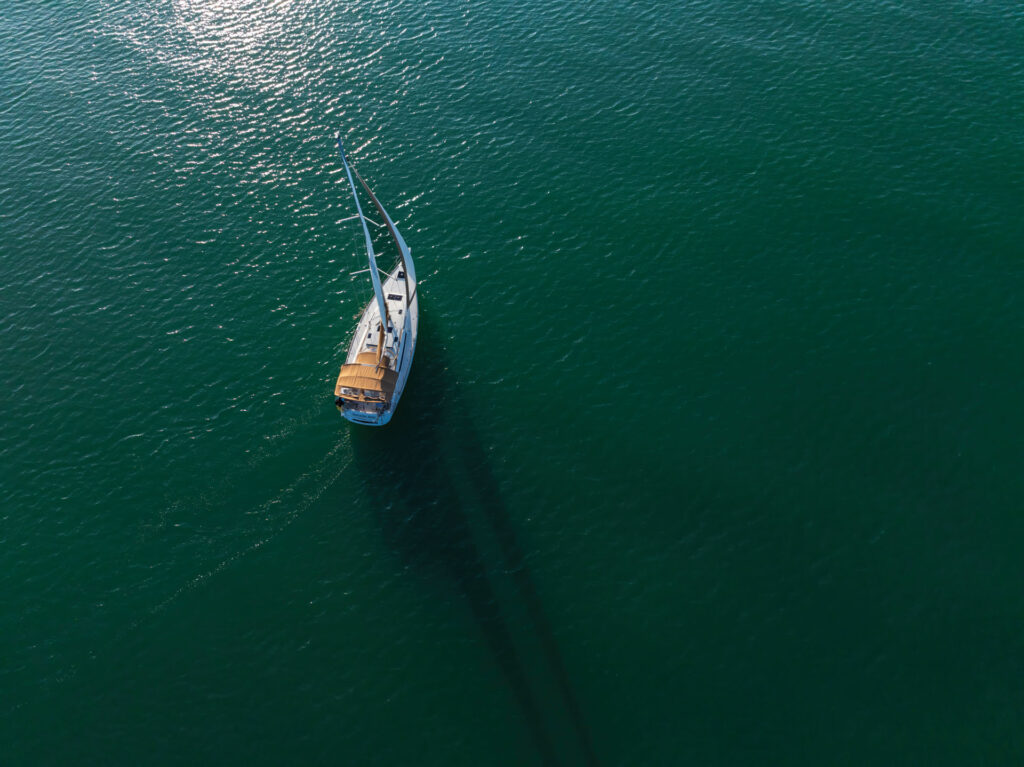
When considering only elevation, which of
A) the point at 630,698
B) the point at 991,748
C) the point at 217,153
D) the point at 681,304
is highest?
the point at 217,153

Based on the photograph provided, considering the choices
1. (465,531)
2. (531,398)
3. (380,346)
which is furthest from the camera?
(531,398)

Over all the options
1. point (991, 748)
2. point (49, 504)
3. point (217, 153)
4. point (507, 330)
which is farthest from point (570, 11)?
point (991, 748)

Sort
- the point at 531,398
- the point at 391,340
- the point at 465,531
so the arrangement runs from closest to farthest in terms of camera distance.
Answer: the point at 465,531 < the point at 391,340 < the point at 531,398

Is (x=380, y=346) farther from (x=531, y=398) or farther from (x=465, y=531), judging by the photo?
(x=465, y=531)

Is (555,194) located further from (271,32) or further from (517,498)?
(271,32)

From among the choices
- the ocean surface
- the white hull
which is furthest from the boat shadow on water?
the white hull

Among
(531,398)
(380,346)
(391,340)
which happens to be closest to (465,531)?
(531,398)

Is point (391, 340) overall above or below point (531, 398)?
above
